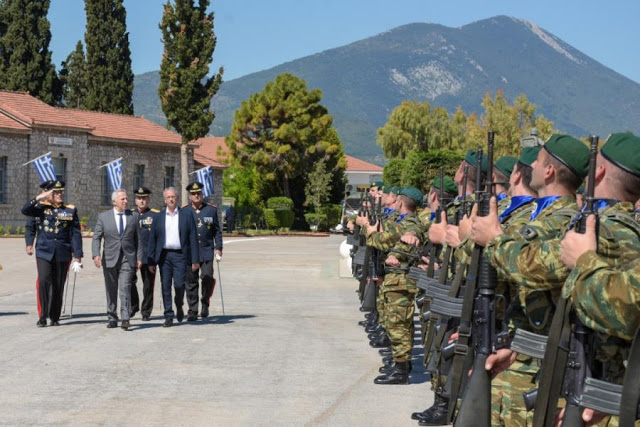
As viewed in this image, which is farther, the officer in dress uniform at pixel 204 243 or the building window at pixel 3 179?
the building window at pixel 3 179

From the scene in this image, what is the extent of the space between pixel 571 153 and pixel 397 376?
16.6ft

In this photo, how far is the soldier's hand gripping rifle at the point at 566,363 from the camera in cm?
415

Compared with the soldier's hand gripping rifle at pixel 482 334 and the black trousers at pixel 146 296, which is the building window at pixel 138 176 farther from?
the soldier's hand gripping rifle at pixel 482 334

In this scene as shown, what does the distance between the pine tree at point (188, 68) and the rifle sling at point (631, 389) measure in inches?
1893

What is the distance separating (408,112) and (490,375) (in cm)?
7838

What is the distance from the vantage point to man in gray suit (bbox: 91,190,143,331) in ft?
45.9

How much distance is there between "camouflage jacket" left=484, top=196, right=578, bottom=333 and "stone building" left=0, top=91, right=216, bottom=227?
44914mm

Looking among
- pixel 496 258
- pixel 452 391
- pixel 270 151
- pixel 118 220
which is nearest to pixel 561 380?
pixel 496 258

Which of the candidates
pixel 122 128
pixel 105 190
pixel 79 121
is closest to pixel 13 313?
pixel 79 121

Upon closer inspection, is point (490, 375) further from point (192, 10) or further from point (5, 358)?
point (192, 10)

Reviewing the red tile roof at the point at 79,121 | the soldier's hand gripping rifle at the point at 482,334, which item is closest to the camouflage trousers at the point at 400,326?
the soldier's hand gripping rifle at the point at 482,334

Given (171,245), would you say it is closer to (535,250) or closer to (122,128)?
(535,250)

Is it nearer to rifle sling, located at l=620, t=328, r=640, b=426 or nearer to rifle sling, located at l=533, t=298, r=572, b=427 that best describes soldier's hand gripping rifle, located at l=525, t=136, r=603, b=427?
rifle sling, located at l=533, t=298, r=572, b=427

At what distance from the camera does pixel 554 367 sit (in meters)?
4.29
